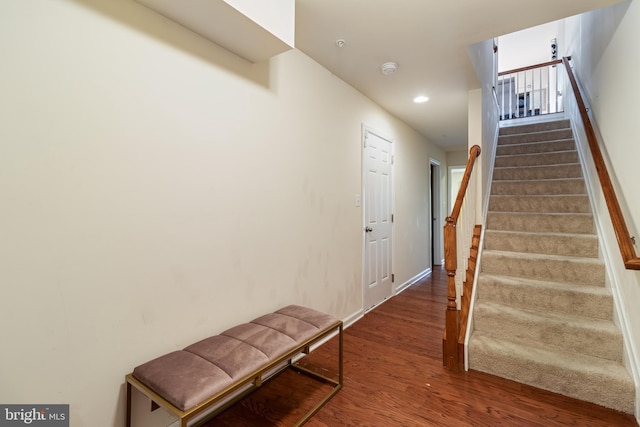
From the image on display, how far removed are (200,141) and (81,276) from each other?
2.79ft

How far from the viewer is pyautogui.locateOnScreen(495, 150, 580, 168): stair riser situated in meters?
3.37

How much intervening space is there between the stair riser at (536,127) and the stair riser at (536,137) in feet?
0.54

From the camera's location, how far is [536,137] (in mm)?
3959

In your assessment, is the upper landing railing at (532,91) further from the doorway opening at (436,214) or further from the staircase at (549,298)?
the staircase at (549,298)

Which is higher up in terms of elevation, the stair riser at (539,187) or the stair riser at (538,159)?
the stair riser at (538,159)

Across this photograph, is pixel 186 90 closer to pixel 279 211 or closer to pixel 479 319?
pixel 279 211

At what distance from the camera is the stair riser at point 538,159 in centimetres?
337

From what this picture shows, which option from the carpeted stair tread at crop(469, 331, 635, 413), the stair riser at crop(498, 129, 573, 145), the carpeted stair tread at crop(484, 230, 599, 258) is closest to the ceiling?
the carpeted stair tread at crop(484, 230, 599, 258)

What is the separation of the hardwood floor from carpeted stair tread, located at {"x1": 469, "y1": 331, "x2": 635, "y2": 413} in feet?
0.18

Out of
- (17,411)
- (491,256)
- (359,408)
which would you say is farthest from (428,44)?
(17,411)

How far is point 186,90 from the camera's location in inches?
60.4

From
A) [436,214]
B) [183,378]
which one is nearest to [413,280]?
[436,214]

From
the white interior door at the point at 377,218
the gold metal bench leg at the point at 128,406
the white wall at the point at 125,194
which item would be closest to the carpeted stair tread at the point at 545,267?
the white interior door at the point at 377,218

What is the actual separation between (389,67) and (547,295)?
225 centimetres
